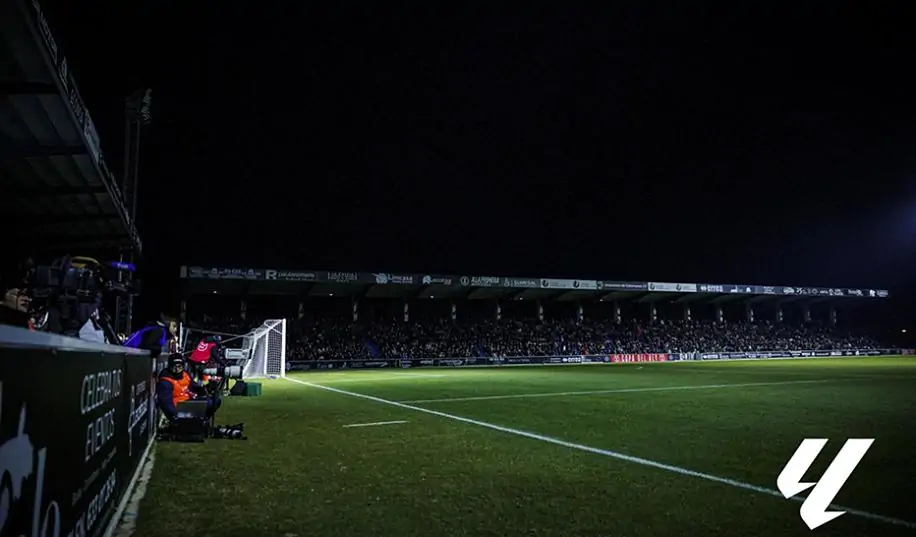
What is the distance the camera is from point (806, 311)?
61.0 metres

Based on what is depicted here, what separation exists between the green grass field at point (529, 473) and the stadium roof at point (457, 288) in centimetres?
2780

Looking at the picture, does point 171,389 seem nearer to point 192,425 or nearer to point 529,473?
point 192,425

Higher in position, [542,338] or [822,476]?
[542,338]

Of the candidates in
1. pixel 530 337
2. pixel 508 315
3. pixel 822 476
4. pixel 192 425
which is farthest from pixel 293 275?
pixel 822 476

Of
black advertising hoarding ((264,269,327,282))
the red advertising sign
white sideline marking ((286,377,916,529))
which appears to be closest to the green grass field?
white sideline marking ((286,377,916,529))

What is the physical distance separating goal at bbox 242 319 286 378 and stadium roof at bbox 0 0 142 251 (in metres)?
15.0

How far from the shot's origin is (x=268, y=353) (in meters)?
29.0

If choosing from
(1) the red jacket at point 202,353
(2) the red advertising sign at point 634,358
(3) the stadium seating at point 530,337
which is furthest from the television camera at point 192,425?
(2) the red advertising sign at point 634,358

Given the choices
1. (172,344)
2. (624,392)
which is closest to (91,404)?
(172,344)

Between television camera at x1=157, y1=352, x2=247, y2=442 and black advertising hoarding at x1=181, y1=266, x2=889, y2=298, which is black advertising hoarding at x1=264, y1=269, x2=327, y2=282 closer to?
black advertising hoarding at x1=181, y1=266, x2=889, y2=298

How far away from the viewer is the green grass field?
4.54 m

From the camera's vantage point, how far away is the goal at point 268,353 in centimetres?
2780

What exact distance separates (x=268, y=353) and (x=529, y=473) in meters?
24.8

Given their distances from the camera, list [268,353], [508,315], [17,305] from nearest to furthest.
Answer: [17,305], [268,353], [508,315]
